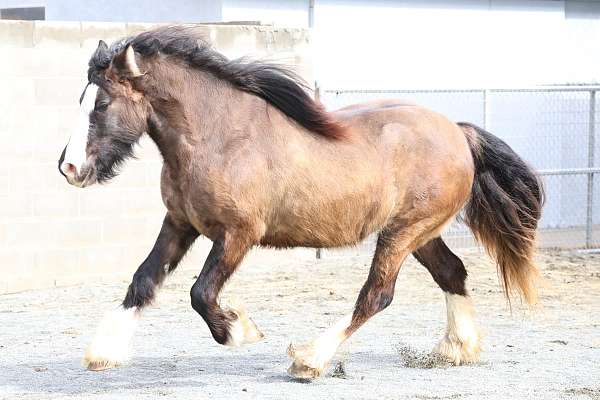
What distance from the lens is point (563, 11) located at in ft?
54.0

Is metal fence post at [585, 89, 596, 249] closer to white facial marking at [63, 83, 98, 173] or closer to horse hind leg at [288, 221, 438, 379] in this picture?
horse hind leg at [288, 221, 438, 379]

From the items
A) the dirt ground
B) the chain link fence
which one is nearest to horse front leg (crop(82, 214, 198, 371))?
the dirt ground

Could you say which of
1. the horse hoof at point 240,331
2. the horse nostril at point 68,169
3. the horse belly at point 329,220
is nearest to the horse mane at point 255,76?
the horse belly at point 329,220

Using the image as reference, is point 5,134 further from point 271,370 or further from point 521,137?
point 521,137

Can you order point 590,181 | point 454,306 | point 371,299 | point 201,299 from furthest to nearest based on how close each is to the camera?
point 590,181 → point 454,306 → point 371,299 → point 201,299

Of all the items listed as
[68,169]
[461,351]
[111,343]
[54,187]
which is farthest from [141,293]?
[54,187]

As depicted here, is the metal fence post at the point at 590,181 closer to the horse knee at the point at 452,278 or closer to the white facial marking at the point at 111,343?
the horse knee at the point at 452,278

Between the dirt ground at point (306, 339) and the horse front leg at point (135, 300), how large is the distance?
0.67ft

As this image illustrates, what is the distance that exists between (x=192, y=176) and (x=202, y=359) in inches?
59.3

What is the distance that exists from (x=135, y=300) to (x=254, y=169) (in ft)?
3.05

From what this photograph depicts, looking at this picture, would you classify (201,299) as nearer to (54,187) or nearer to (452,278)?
(452,278)

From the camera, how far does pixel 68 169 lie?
6.10 m

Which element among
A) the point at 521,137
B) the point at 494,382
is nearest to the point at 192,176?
the point at 494,382

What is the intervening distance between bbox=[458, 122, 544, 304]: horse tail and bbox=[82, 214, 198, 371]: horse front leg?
1.94m
